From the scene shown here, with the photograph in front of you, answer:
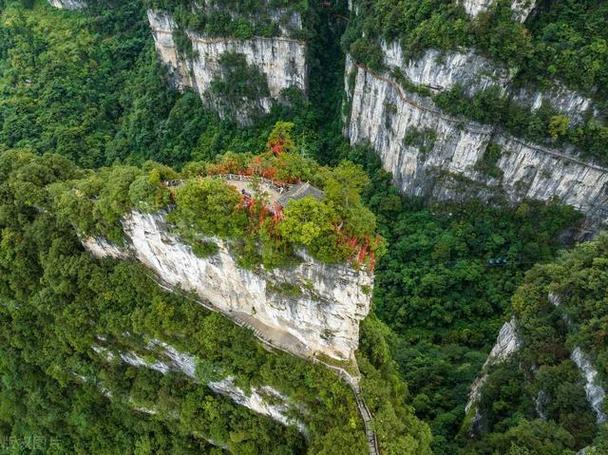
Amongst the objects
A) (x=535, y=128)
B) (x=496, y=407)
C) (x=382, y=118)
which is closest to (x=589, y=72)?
(x=535, y=128)

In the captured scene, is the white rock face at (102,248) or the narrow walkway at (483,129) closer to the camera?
the white rock face at (102,248)

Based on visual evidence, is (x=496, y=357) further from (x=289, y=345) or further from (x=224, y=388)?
(x=224, y=388)

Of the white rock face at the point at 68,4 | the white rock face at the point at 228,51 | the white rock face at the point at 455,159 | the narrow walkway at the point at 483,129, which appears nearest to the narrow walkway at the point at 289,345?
the white rock face at the point at 455,159

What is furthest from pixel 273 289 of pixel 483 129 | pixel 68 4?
pixel 68 4

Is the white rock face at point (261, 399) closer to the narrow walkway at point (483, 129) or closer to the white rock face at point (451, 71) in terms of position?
the narrow walkway at point (483, 129)

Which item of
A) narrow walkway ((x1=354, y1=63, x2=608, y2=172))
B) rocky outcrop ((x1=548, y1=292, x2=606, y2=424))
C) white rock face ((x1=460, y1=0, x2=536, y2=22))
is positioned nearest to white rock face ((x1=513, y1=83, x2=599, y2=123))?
narrow walkway ((x1=354, y1=63, x2=608, y2=172))

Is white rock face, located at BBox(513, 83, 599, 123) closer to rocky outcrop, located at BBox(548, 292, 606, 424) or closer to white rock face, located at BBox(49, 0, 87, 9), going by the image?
rocky outcrop, located at BBox(548, 292, 606, 424)
